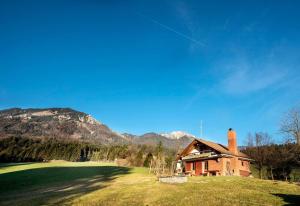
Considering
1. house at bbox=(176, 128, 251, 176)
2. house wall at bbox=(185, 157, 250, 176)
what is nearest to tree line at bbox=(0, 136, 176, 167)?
house at bbox=(176, 128, 251, 176)

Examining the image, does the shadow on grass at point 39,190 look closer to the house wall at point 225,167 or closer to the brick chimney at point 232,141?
the house wall at point 225,167

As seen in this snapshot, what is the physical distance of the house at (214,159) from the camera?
165 ft

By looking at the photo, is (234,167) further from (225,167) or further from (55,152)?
(55,152)

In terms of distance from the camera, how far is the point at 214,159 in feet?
170

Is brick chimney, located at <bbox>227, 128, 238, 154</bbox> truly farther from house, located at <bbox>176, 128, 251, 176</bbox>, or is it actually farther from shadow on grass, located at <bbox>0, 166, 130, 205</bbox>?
shadow on grass, located at <bbox>0, 166, 130, 205</bbox>

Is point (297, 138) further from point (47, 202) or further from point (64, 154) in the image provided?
point (64, 154)

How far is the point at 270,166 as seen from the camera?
62.7 m

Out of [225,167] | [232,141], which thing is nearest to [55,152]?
[232,141]

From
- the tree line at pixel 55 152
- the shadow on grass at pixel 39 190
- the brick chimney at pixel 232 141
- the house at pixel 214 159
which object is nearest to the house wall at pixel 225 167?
the house at pixel 214 159

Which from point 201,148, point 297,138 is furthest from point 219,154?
point 297,138

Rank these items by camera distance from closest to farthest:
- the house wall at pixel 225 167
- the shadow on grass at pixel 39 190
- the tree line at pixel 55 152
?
the shadow on grass at pixel 39 190 → the house wall at pixel 225 167 → the tree line at pixel 55 152

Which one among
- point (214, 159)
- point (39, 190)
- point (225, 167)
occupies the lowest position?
point (39, 190)

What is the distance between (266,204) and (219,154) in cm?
3197

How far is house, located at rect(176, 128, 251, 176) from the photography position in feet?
165
